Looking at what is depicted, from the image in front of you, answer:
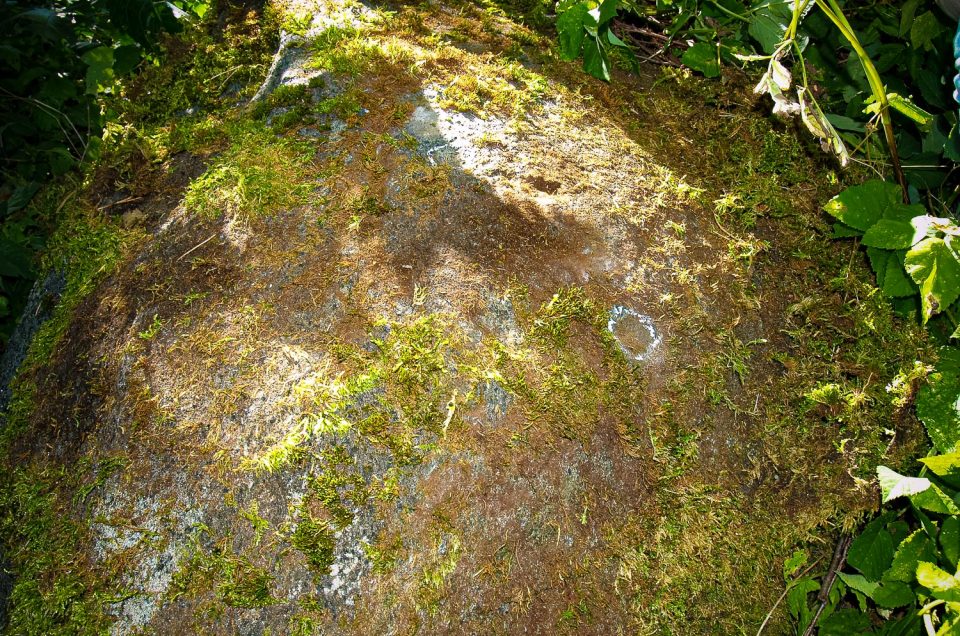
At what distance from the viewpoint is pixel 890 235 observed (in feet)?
6.78

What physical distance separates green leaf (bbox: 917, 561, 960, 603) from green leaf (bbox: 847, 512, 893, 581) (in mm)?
340

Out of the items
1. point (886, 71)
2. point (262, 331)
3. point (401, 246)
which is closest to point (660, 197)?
point (401, 246)

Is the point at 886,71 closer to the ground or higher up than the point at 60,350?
higher up

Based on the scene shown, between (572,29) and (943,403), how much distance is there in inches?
91.2

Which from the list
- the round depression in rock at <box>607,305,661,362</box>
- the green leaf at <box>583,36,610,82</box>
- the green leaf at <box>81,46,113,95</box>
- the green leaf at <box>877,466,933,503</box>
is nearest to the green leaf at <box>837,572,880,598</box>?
the green leaf at <box>877,466,933,503</box>

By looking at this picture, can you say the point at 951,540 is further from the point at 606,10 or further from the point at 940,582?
the point at 606,10

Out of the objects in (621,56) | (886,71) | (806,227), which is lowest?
(806,227)

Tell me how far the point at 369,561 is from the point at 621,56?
278 cm

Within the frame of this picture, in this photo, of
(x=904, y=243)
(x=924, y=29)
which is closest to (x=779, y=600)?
(x=904, y=243)

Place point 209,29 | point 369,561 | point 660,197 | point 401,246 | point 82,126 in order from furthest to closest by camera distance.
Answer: point 82,126 < point 209,29 < point 660,197 < point 401,246 < point 369,561

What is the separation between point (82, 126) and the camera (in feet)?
13.6

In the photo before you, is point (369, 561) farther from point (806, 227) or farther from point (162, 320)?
point (806, 227)

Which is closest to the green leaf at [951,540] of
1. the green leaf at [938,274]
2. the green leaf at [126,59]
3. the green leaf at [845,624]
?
the green leaf at [845,624]

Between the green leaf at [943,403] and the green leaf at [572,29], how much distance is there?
85.4 inches
